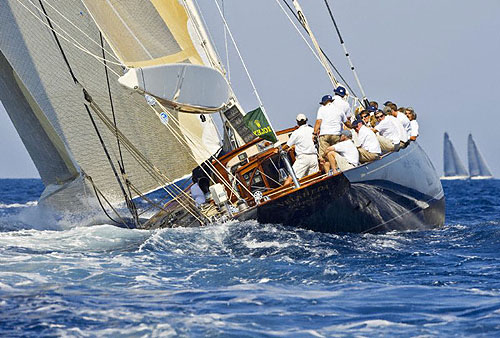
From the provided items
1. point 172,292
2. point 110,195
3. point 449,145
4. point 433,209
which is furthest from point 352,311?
point 449,145

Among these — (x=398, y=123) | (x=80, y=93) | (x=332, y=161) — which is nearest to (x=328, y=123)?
(x=332, y=161)

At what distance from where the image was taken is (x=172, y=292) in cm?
711

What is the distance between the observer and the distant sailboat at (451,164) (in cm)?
9106

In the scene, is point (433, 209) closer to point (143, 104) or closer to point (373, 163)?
point (373, 163)

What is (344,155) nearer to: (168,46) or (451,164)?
(168,46)

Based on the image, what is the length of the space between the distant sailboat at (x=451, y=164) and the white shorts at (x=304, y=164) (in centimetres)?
8132

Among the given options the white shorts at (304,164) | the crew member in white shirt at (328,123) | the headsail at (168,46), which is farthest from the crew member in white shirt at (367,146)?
the headsail at (168,46)

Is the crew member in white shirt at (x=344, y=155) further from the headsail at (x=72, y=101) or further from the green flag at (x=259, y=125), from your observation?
the headsail at (x=72, y=101)

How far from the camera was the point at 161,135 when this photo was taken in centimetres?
1452

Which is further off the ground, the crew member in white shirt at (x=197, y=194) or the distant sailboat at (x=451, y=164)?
the crew member in white shirt at (x=197, y=194)

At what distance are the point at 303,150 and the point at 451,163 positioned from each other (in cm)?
8329

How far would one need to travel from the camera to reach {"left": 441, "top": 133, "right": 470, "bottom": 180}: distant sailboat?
3585 inches

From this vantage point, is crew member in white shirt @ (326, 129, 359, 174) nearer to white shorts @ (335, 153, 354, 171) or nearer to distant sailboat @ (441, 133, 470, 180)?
white shorts @ (335, 153, 354, 171)

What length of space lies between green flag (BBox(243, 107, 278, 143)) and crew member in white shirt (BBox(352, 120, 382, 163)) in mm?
1088
